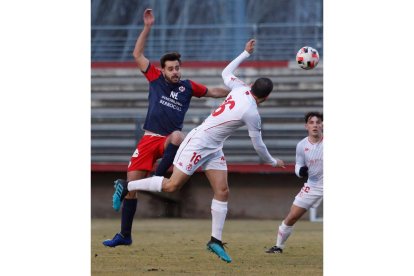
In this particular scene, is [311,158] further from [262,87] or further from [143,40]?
[143,40]

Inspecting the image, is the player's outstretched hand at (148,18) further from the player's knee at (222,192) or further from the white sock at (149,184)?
the player's knee at (222,192)

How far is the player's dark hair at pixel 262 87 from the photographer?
869cm

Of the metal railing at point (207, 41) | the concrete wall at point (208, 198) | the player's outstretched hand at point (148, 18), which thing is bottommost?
the concrete wall at point (208, 198)

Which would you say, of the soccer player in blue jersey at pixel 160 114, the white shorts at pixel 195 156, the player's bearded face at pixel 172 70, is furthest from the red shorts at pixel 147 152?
the white shorts at pixel 195 156

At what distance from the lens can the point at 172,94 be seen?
31.3 ft

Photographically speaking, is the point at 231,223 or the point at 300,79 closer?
the point at 231,223

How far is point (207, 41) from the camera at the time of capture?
1798cm

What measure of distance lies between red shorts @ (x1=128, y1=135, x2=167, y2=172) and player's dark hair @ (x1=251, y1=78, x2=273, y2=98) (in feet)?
3.70

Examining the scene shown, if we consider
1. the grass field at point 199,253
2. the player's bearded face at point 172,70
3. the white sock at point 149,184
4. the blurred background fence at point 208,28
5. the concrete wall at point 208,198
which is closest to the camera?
the grass field at point 199,253

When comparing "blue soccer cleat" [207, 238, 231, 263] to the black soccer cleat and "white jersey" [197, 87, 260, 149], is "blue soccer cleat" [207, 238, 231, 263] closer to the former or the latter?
"white jersey" [197, 87, 260, 149]

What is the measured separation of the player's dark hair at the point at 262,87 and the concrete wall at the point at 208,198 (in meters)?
7.14
